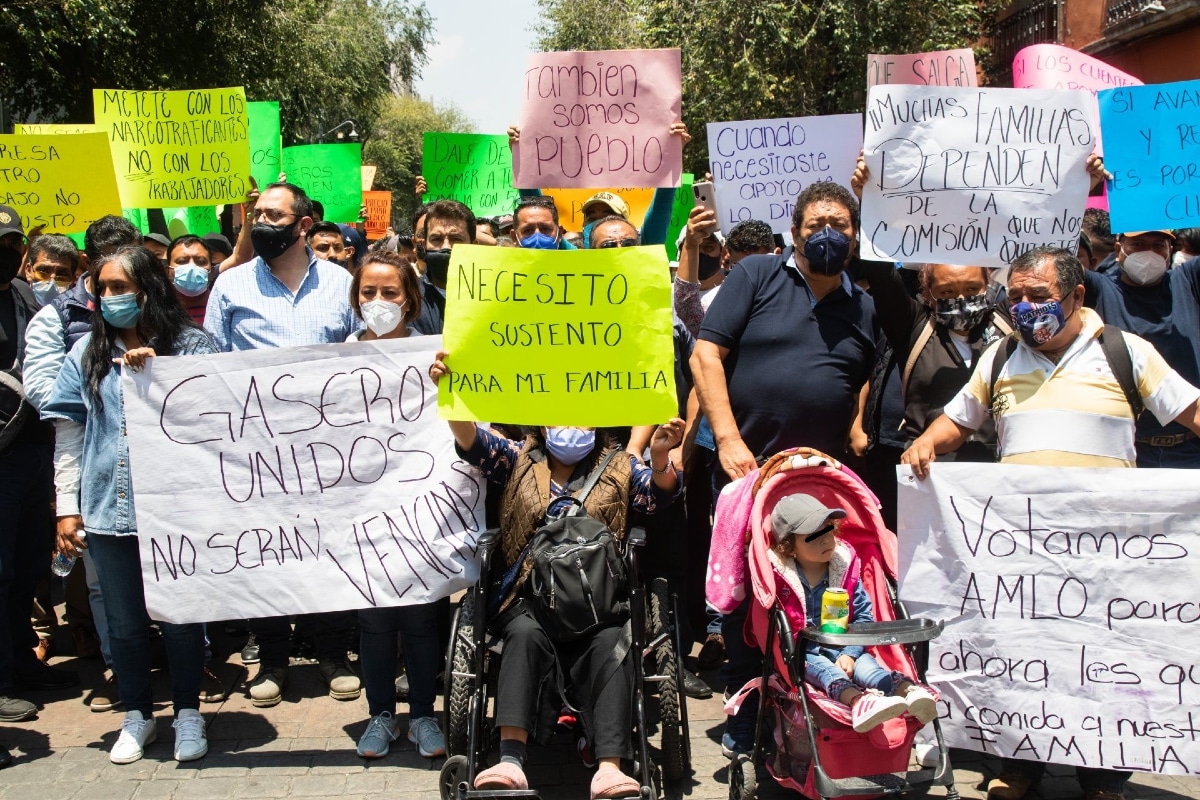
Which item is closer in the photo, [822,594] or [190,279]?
[822,594]

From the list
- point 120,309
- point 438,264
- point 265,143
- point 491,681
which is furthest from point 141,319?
point 265,143

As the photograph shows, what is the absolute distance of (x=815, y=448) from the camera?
451cm

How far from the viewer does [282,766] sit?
14.5 ft

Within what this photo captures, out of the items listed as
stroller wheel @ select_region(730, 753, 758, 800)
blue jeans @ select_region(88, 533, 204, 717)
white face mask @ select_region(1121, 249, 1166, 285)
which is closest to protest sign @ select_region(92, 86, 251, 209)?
blue jeans @ select_region(88, 533, 204, 717)

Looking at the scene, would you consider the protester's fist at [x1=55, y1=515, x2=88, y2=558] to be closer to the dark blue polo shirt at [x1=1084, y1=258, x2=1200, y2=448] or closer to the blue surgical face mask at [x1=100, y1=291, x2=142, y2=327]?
the blue surgical face mask at [x1=100, y1=291, x2=142, y2=327]

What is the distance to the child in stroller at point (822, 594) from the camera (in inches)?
142

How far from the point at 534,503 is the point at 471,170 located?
14.8ft

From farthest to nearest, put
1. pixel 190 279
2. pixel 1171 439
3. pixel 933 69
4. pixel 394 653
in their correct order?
pixel 933 69
pixel 190 279
pixel 1171 439
pixel 394 653

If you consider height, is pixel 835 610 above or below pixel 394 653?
above

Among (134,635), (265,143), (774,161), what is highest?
(265,143)

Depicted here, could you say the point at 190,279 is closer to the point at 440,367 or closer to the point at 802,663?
the point at 440,367

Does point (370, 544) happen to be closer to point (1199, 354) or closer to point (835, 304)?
point (835, 304)

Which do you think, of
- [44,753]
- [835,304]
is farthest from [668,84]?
[44,753]

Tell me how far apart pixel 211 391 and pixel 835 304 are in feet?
8.01
